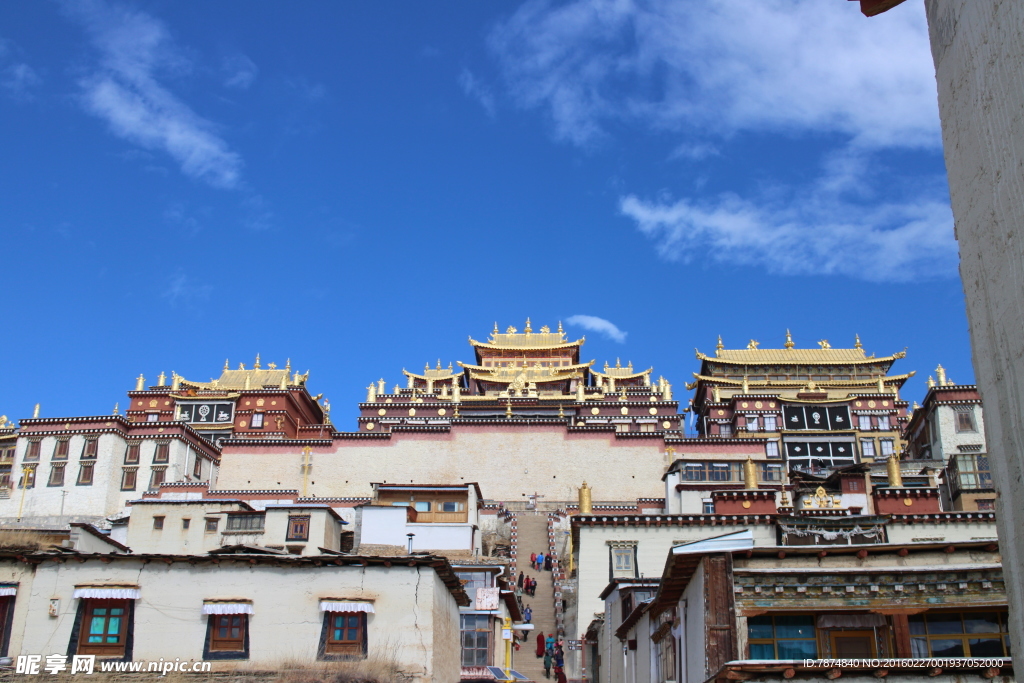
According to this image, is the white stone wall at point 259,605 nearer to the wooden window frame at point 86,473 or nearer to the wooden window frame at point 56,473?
the wooden window frame at point 86,473

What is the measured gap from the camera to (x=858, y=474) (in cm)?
4012

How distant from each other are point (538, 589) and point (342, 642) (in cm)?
2050

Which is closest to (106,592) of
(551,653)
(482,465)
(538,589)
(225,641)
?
(225,641)

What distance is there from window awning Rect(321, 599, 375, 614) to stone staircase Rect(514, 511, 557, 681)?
40.4ft

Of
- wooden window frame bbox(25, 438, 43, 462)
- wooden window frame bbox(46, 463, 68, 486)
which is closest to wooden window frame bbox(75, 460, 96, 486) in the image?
wooden window frame bbox(46, 463, 68, 486)

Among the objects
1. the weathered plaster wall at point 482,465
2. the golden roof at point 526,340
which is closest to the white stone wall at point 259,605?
the weathered plaster wall at point 482,465

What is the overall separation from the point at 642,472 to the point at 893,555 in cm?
4234

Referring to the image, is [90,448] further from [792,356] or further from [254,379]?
[792,356]

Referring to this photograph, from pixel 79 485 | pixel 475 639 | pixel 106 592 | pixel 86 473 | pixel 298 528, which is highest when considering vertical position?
pixel 86 473

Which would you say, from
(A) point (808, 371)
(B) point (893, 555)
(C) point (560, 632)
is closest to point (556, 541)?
(C) point (560, 632)

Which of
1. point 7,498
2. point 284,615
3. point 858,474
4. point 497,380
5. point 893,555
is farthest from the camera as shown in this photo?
point 497,380

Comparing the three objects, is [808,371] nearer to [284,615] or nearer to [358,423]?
[358,423]

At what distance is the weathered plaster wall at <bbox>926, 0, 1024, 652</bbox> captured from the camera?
312 centimetres

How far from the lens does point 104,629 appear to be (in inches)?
827
